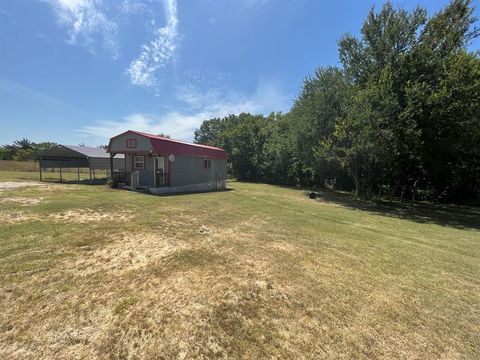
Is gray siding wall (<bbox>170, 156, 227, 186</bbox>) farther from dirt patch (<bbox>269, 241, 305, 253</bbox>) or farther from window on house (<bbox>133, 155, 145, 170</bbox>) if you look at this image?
dirt patch (<bbox>269, 241, 305, 253</bbox>)

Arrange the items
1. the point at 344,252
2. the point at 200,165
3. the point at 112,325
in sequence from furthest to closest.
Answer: the point at 200,165
the point at 344,252
the point at 112,325

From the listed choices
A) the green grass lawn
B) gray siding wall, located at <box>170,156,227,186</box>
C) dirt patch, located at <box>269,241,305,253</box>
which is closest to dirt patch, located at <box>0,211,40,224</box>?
the green grass lawn

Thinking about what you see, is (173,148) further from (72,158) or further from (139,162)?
(72,158)

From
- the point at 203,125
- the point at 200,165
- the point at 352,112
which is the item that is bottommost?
the point at 200,165

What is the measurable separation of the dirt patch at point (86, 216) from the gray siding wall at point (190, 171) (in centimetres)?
769

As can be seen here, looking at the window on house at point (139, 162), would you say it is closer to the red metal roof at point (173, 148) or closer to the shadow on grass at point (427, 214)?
the red metal roof at point (173, 148)

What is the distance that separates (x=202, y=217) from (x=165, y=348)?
5.74 meters

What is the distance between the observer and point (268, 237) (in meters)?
6.32

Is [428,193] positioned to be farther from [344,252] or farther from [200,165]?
[344,252]

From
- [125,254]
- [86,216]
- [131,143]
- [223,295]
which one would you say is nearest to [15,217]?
[86,216]

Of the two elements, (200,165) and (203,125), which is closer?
(200,165)

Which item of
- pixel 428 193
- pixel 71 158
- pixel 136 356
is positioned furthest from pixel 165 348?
pixel 428 193

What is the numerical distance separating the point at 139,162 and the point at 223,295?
14898 millimetres

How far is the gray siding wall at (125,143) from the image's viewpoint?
14529 mm
